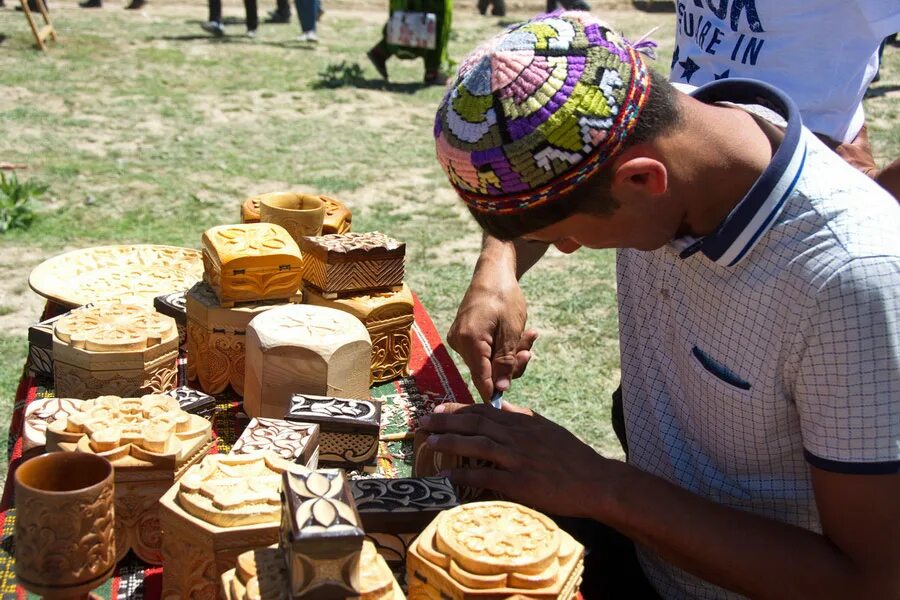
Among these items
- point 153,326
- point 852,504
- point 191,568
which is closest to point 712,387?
point 852,504

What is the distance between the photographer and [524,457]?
163 cm

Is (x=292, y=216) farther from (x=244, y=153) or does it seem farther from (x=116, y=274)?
(x=244, y=153)

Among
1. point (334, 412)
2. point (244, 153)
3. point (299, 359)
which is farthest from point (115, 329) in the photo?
point (244, 153)

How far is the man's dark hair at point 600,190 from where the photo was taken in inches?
56.4

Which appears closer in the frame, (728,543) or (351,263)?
(728,543)

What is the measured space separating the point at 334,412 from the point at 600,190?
0.80 m

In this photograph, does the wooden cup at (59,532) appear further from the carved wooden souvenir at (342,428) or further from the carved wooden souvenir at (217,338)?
the carved wooden souvenir at (217,338)

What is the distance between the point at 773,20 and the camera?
2.41 metres

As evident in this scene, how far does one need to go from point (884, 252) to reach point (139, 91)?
29.9 ft

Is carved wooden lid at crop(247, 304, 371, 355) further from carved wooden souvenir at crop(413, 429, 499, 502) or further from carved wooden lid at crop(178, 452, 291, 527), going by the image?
carved wooden lid at crop(178, 452, 291, 527)

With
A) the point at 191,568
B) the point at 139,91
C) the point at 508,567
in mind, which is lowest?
the point at 139,91

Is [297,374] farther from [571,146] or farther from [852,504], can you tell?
[852,504]

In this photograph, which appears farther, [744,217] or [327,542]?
[744,217]

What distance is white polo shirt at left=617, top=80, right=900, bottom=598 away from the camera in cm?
146
